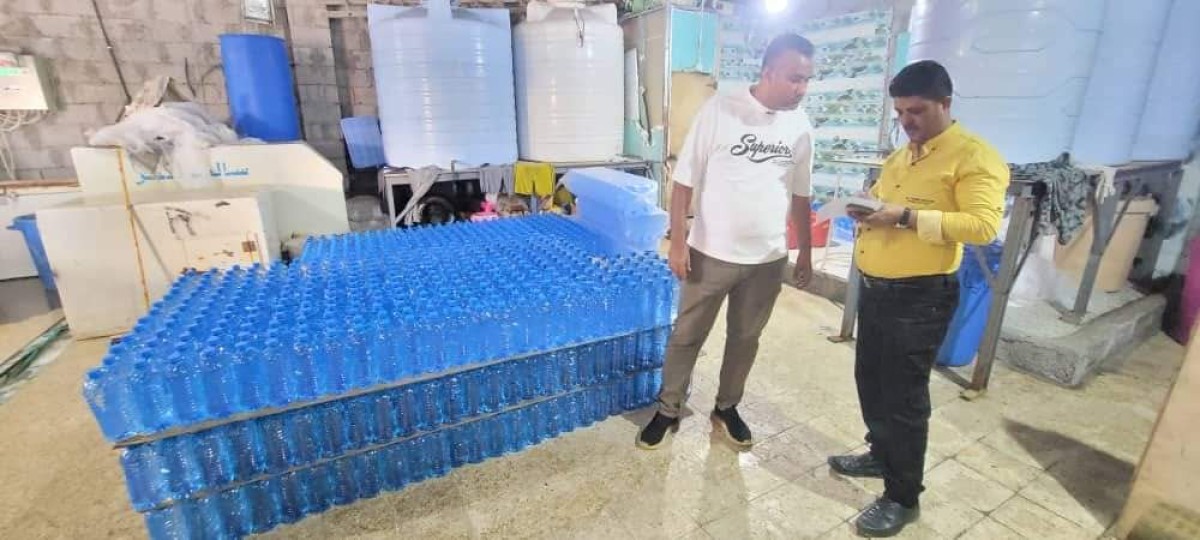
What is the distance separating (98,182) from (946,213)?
4693mm

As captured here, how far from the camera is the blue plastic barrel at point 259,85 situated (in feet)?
12.8

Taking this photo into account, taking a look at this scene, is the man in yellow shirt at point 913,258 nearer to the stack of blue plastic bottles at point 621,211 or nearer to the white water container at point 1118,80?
the stack of blue plastic bottles at point 621,211

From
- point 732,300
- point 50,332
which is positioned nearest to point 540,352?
point 732,300

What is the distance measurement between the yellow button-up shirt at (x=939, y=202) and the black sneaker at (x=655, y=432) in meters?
→ 0.98

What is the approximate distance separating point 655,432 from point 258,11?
5073 millimetres

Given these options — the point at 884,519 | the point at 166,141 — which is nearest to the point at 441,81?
the point at 166,141

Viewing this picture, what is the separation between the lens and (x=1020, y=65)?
2.39 meters

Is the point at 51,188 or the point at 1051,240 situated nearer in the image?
the point at 1051,240

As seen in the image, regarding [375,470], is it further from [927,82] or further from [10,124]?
[10,124]

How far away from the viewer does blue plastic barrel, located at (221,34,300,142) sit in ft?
12.8

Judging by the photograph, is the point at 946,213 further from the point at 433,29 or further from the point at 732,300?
the point at 433,29

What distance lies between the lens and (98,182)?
340 cm

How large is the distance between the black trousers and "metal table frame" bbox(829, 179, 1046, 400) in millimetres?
860

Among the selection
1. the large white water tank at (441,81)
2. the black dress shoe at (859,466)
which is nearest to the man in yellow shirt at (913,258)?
the black dress shoe at (859,466)
